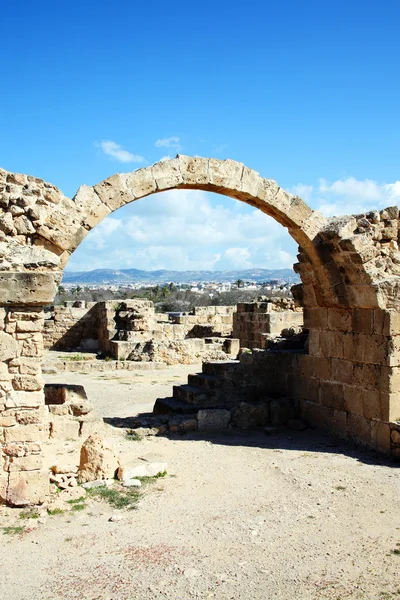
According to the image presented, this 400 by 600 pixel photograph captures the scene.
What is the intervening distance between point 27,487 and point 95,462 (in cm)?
89

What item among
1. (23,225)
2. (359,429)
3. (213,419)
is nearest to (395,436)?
(359,429)

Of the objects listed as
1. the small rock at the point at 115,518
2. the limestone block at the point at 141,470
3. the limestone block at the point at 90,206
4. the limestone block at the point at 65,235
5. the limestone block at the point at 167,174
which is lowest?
the small rock at the point at 115,518

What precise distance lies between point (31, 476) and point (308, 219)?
4656mm

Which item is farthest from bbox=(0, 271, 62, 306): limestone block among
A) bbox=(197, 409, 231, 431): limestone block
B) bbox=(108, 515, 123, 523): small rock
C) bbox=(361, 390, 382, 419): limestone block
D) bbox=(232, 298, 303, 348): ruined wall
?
bbox=(232, 298, 303, 348): ruined wall

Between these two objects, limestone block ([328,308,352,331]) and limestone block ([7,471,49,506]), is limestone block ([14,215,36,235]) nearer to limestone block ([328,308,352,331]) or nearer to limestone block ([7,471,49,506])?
limestone block ([7,471,49,506])

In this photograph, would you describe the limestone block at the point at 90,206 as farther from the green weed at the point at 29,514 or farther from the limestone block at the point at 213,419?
the limestone block at the point at 213,419

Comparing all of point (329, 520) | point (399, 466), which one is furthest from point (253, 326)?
point (329, 520)

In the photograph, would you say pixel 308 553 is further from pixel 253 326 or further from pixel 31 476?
pixel 253 326

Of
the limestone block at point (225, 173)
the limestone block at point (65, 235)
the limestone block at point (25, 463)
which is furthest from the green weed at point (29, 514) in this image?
the limestone block at point (225, 173)

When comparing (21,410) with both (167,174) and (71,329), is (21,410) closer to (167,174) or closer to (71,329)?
(167,174)

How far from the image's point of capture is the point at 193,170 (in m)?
7.05

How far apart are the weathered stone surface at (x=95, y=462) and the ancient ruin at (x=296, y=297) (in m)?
0.67

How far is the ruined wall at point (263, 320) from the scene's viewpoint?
1556 cm

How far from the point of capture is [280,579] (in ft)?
13.5
